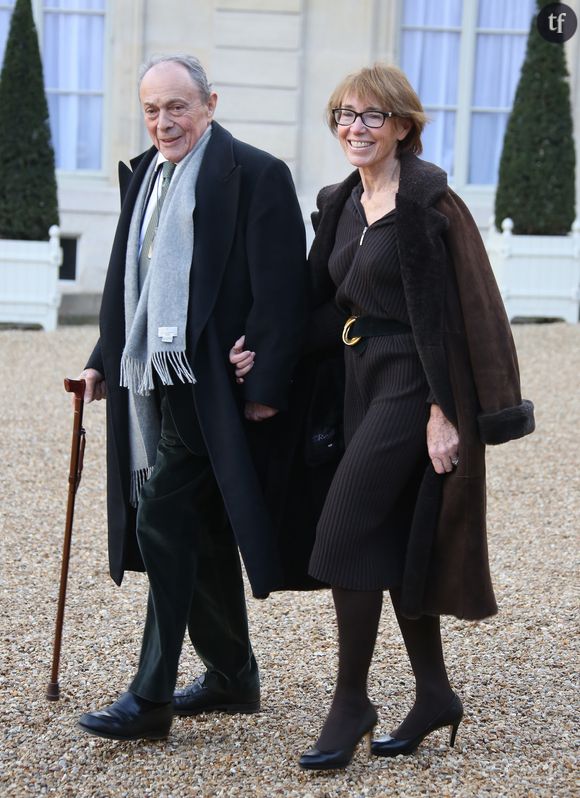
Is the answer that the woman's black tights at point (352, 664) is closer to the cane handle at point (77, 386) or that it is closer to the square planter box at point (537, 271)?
the cane handle at point (77, 386)

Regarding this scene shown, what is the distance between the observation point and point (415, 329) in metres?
2.74

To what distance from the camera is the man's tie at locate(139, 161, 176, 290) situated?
300 cm

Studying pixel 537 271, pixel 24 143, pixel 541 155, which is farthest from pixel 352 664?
pixel 541 155

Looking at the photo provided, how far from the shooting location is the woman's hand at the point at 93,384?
3.16 meters

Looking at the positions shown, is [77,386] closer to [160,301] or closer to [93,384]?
[93,384]

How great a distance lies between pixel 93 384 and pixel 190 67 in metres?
0.82

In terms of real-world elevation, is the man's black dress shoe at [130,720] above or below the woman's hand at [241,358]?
below

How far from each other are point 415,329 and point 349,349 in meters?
0.23

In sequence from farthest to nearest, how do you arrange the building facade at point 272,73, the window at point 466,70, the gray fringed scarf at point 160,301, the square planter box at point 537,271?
the window at point 466,70 < the building facade at point 272,73 < the square planter box at point 537,271 < the gray fringed scarf at point 160,301

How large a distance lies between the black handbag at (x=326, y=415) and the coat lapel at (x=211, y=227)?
35 cm

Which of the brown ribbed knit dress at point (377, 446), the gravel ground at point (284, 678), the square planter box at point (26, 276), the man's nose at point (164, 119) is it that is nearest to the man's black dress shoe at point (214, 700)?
the gravel ground at point (284, 678)

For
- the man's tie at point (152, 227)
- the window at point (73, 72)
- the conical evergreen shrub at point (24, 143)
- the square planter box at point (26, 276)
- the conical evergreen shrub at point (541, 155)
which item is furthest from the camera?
the window at point (73, 72)

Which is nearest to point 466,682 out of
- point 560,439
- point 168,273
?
point 168,273

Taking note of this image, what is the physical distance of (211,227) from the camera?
2.92 meters
